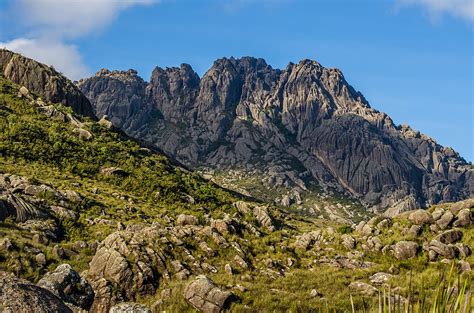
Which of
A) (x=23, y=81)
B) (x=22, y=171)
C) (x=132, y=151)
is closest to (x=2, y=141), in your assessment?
(x=22, y=171)

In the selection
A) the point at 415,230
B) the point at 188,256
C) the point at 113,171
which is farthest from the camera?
the point at 113,171

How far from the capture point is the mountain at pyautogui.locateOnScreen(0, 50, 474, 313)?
13.2 m

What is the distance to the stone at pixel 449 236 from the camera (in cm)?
2591

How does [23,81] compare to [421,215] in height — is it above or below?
above

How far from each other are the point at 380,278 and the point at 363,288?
2.14 m

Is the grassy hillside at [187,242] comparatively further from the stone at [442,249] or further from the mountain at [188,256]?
the stone at [442,249]

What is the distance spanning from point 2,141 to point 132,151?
79.0ft

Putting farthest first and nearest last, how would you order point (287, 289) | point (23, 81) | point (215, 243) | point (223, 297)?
point (23, 81)
point (215, 243)
point (287, 289)
point (223, 297)

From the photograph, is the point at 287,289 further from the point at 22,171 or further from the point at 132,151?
the point at 132,151

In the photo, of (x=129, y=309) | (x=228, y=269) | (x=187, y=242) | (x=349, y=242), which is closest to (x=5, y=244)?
(x=187, y=242)

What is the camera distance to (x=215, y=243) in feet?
86.2

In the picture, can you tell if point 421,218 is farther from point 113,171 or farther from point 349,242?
point 113,171

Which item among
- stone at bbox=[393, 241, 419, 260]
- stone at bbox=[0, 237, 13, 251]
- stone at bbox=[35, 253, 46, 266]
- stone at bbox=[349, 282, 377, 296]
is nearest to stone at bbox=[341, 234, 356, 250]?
stone at bbox=[393, 241, 419, 260]

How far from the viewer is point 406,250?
84.1 ft
